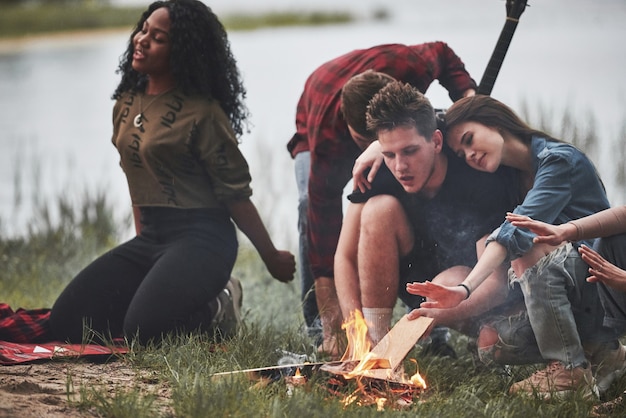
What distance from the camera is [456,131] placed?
14.3ft

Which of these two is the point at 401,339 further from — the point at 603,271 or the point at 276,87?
the point at 276,87

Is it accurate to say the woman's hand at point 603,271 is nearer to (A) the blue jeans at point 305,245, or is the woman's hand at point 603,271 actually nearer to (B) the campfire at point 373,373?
(B) the campfire at point 373,373

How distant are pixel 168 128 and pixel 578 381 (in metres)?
2.14

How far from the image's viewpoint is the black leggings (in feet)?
15.8

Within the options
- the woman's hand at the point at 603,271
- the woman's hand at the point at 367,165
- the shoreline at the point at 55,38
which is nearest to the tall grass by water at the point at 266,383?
the woman's hand at the point at 603,271

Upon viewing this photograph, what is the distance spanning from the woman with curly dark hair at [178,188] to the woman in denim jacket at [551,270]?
3.70 ft

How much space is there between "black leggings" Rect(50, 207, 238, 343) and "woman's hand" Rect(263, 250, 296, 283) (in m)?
0.18

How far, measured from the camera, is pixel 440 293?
416 cm

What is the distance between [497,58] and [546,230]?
2.86ft

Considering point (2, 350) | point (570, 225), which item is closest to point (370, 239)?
point (570, 225)

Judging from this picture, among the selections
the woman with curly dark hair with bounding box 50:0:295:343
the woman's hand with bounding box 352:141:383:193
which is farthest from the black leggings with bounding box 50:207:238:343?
the woman's hand with bounding box 352:141:383:193

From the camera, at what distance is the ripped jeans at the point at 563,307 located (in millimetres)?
4090

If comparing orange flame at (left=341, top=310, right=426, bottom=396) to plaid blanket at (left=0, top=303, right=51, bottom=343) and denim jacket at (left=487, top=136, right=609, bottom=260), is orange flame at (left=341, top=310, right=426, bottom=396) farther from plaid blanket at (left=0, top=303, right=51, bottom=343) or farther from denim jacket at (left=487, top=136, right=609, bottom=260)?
plaid blanket at (left=0, top=303, right=51, bottom=343)

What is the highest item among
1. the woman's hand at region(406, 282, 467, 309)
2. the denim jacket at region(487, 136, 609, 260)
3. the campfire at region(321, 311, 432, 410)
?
the denim jacket at region(487, 136, 609, 260)
